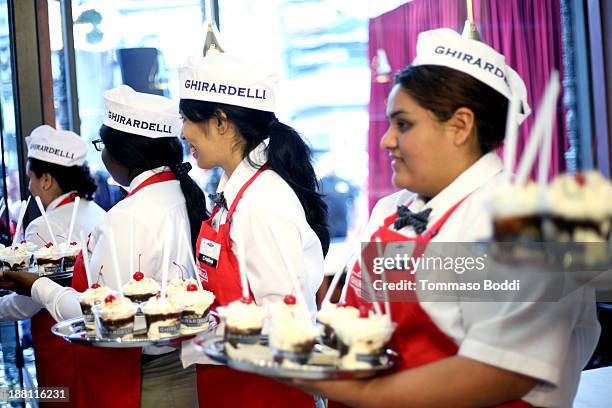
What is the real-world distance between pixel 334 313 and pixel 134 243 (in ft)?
3.32

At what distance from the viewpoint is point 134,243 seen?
2.33 m

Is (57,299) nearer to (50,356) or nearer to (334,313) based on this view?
(50,356)

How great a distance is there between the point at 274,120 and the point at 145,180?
0.54 m

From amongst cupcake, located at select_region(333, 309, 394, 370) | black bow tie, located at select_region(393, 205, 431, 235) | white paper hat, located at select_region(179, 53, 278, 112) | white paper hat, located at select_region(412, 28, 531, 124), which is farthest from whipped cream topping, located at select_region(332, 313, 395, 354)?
white paper hat, located at select_region(179, 53, 278, 112)

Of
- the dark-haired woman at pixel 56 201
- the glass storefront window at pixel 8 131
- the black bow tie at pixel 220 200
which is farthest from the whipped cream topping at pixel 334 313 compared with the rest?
the glass storefront window at pixel 8 131

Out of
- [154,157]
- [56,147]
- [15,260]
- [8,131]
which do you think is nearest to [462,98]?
Result: [154,157]

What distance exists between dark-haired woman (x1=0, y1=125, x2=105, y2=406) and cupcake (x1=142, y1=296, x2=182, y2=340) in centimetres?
131

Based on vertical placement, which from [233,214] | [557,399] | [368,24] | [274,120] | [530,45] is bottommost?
[557,399]

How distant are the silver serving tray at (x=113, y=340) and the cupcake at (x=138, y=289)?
7 centimetres

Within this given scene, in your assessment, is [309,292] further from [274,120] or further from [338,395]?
[338,395]

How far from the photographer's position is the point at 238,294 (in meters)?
2.13

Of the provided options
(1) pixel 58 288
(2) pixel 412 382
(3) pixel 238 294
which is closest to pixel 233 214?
(3) pixel 238 294

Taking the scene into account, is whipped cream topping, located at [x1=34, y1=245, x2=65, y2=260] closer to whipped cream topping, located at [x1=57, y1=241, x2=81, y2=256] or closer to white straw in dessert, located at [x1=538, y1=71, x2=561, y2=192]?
whipped cream topping, located at [x1=57, y1=241, x2=81, y2=256]

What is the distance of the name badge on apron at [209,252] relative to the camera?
2.15 meters
